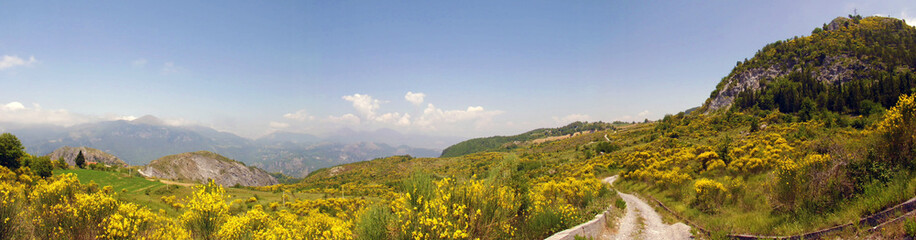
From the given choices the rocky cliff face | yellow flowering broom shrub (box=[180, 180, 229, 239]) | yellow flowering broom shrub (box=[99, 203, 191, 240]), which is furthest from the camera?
the rocky cliff face

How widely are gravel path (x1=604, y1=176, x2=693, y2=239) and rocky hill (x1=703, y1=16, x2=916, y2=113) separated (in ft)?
218

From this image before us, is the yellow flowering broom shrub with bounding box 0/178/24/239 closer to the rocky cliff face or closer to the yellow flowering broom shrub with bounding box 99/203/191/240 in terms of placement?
the yellow flowering broom shrub with bounding box 99/203/191/240

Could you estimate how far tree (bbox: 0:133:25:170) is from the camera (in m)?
36.6

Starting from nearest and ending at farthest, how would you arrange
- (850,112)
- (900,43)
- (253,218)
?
1. (253,218)
2. (850,112)
3. (900,43)

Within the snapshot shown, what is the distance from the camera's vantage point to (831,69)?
95.3 metres

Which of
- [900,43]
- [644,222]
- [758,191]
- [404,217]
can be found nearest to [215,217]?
[404,217]

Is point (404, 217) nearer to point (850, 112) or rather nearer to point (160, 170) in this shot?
point (850, 112)

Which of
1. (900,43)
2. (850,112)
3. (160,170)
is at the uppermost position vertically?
(900,43)

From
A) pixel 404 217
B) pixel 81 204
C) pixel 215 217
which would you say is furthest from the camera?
pixel 215 217

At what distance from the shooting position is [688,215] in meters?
13.2

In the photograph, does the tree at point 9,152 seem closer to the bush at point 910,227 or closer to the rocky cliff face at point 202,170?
the rocky cliff face at point 202,170

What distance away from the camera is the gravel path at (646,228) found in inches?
424

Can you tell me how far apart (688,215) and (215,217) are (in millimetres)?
17006

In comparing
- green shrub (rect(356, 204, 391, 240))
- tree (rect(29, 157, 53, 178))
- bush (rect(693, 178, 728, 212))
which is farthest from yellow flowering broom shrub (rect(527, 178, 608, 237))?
tree (rect(29, 157, 53, 178))
